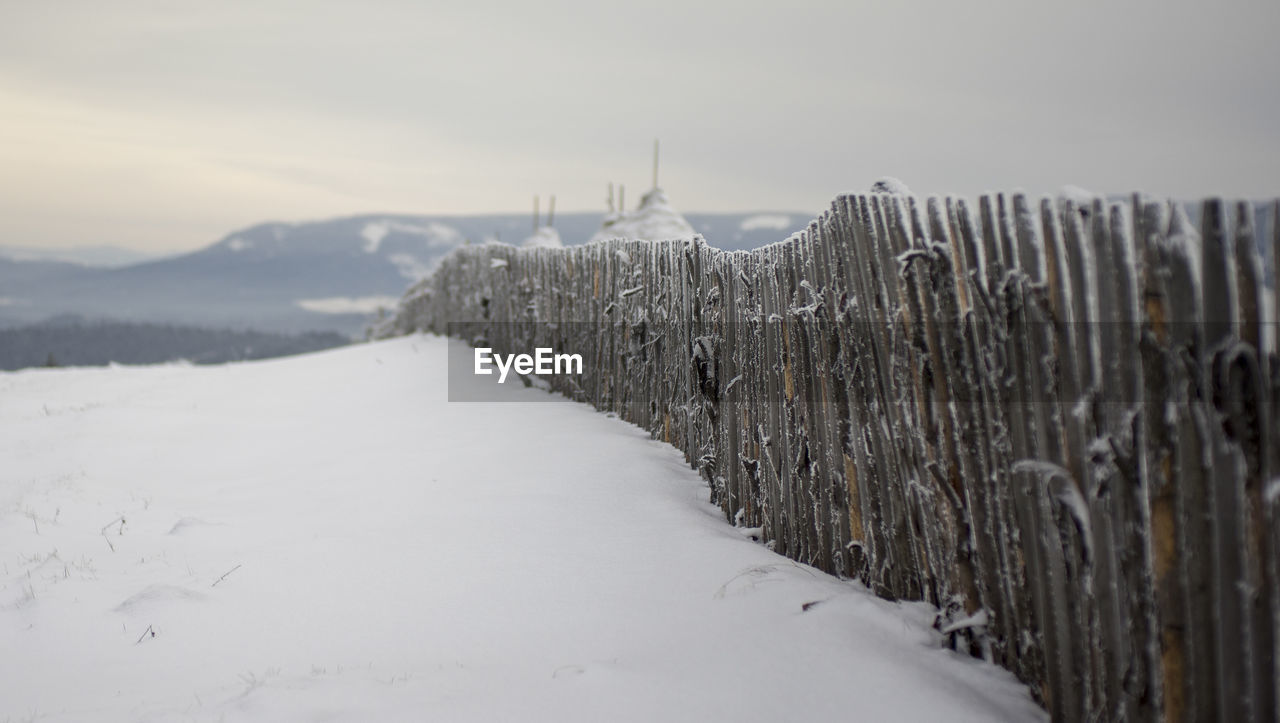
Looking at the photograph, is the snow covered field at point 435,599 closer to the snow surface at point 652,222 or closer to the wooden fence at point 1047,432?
Answer: the wooden fence at point 1047,432

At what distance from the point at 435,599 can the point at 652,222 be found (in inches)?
626

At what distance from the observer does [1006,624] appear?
2.28 metres

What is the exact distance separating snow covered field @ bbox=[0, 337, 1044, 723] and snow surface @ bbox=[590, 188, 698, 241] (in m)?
12.5

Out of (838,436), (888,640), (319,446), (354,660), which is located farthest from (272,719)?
(319,446)

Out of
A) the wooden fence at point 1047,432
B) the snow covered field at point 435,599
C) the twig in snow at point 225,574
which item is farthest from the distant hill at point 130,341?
the wooden fence at point 1047,432

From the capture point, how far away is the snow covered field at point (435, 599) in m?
2.36

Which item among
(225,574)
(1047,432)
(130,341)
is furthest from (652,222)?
(130,341)

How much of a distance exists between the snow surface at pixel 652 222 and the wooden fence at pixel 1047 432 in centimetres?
1435

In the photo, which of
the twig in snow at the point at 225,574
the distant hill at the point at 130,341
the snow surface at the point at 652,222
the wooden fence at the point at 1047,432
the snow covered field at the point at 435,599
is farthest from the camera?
the distant hill at the point at 130,341

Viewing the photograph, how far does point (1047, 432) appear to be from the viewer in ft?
6.72

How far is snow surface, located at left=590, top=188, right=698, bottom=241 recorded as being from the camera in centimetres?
1797

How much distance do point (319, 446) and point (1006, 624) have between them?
548 centimetres

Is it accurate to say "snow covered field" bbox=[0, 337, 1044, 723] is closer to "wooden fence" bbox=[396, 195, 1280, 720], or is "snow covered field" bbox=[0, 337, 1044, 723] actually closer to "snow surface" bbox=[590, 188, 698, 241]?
"wooden fence" bbox=[396, 195, 1280, 720]

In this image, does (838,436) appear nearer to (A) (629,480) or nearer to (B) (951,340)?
(B) (951,340)
